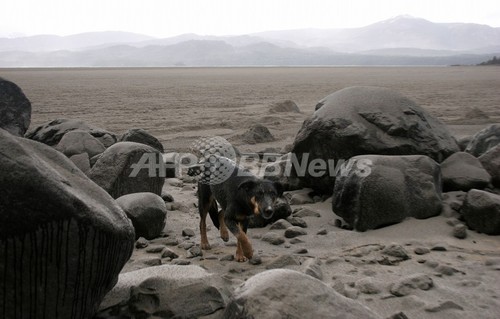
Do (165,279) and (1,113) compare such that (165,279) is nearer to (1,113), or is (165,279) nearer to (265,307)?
(265,307)

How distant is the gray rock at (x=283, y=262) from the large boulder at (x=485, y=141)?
184 inches

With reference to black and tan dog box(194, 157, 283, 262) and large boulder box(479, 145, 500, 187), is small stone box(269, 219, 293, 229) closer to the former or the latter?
black and tan dog box(194, 157, 283, 262)

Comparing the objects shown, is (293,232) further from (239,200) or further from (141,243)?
(141,243)

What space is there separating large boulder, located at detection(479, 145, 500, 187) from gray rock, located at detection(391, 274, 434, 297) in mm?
3128

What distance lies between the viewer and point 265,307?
3.08 meters

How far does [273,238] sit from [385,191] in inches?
56.2

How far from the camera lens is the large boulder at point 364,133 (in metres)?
7.08

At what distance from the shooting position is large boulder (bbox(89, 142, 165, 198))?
6.75 meters

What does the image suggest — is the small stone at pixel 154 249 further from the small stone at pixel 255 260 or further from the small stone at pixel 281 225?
the small stone at pixel 281 225

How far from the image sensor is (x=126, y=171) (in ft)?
22.4

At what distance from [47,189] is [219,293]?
1.51 metres

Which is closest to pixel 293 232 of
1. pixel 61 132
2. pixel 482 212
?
pixel 482 212

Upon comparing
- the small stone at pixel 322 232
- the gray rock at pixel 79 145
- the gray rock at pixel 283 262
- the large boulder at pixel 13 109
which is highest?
the large boulder at pixel 13 109

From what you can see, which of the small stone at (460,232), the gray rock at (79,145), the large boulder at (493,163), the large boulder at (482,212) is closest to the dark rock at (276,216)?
the small stone at (460,232)
